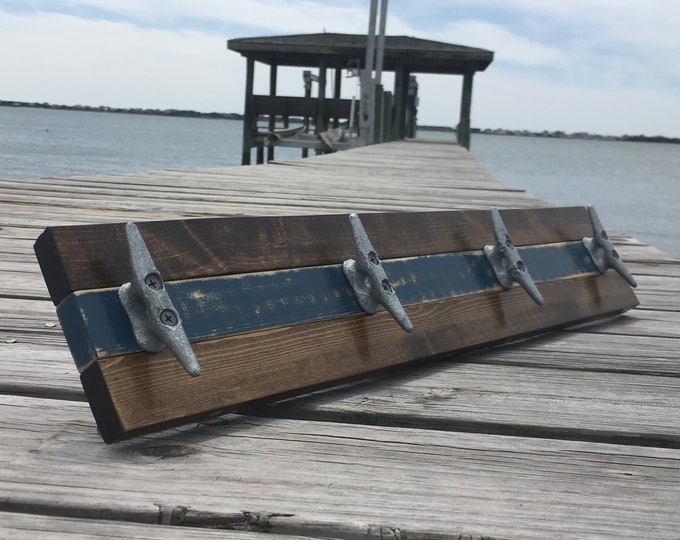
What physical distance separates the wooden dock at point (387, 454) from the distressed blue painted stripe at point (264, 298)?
173 millimetres

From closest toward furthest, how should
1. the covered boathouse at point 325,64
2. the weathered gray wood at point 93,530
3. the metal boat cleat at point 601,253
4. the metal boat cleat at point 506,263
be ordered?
Result: 1. the weathered gray wood at point 93,530
2. the metal boat cleat at point 506,263
3. the metal boat cleat at point 601,253
4. the covered boathouse at point 325,64

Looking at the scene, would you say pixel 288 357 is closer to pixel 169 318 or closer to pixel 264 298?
pixel 264 298

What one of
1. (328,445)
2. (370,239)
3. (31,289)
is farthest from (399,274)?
(31,289)

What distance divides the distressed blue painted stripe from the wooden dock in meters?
0.17

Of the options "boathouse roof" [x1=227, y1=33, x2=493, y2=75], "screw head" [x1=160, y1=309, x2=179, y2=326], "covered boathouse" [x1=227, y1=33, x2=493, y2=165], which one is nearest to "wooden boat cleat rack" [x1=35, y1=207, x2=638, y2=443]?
"screw head" [x1=160, y1=309, x2=179, y2=326]

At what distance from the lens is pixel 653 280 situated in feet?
11.4

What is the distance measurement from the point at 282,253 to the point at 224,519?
723mm

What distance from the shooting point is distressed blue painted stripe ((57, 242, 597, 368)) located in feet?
4.58

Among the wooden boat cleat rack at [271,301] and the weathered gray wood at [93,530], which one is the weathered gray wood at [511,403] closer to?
the wooden boat cleat rack at [271,301]

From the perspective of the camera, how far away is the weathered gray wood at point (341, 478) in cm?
121

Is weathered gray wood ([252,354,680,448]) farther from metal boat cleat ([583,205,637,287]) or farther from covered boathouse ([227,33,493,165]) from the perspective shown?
covered boathouse ([227,33,493,165])

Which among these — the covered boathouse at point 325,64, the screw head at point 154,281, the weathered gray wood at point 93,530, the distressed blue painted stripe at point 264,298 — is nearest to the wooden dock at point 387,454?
the weathered gray wood at point 93,530

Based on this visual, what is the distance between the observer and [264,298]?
169 centimetres

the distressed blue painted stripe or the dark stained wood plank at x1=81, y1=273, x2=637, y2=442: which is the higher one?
the distressed blue painted stripe
